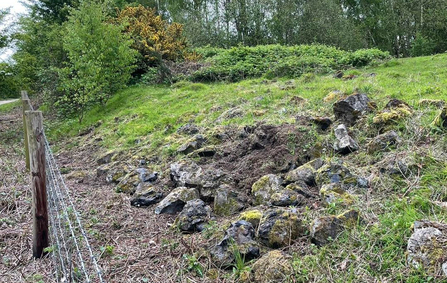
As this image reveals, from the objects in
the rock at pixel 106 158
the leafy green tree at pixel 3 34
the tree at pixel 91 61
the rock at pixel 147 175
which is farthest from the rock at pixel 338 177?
the leafy green tree at pixel 3 34

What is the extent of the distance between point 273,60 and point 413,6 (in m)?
15.3

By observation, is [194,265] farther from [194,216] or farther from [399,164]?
[399,164]

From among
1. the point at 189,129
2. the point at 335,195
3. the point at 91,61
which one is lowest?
the point at 335,195

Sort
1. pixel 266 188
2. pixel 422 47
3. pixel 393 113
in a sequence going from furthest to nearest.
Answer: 1. pixel 422 47
2. pixel 393 113
3. pixel 266 188

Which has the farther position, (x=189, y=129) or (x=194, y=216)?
(x=189, y=129)

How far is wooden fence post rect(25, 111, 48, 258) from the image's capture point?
3113 mm

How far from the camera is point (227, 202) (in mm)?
3838

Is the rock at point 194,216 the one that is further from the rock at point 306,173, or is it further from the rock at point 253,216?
the rock at point 306,173

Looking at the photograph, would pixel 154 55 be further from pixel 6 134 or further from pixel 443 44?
pixel 443 44

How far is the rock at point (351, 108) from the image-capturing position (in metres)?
4.73

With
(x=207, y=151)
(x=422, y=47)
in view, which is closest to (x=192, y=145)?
(x=207, y=151)

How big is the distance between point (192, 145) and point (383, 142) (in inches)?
112

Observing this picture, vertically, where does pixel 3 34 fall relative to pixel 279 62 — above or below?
above

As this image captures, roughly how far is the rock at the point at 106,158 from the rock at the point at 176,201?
3006 millimetres
